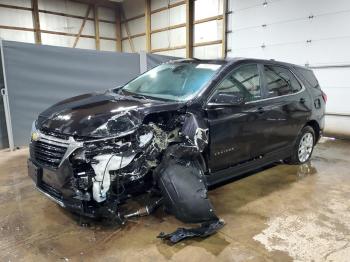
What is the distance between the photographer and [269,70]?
11.8 ft

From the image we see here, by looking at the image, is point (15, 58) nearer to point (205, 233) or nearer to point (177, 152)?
point (177, 152)

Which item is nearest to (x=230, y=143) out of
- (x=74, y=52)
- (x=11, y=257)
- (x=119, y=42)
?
(x=11, y=257)

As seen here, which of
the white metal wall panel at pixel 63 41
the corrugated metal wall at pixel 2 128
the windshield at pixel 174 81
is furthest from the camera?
the white metal wall panel at pixel 63 41

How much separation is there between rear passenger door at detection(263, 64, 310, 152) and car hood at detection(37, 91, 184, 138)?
4.39 ft

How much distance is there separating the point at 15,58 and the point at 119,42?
9781 mm

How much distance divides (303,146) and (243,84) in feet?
5.83

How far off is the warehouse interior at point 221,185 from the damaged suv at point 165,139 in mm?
273

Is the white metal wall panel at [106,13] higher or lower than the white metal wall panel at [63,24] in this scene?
higher

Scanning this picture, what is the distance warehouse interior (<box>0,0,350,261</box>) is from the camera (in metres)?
2.35

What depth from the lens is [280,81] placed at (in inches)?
147

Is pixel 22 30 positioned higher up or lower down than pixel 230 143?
higher up

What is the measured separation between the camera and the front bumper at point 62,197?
230 centimetres

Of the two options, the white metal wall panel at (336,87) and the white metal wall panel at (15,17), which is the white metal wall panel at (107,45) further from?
the white metal wall panel at (336,87)

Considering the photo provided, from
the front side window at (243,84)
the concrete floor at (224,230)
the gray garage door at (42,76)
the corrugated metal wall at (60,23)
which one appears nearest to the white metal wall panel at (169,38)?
the corrugated metal wall at (60,23)
